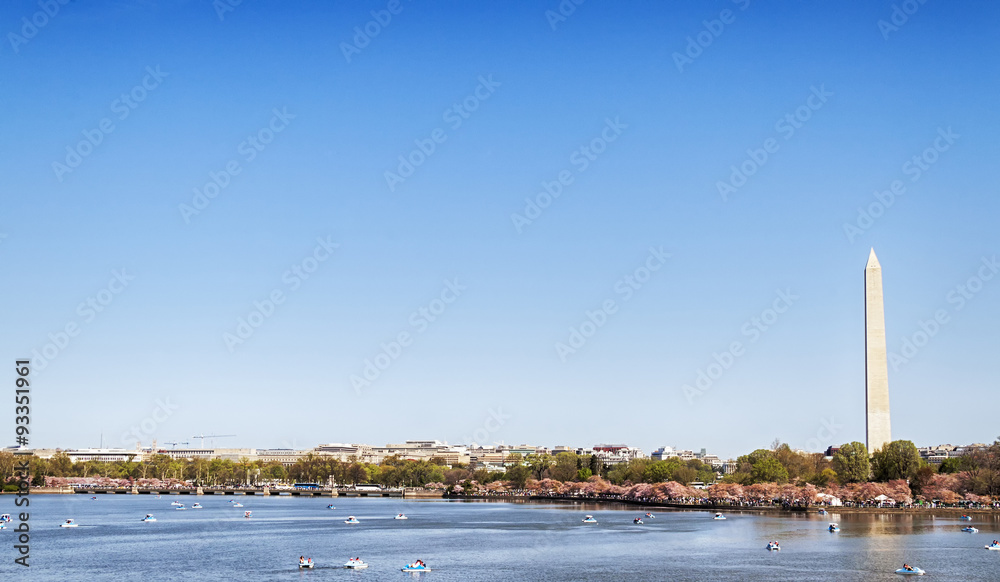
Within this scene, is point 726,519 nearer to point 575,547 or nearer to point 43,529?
point 575,547

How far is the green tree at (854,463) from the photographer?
121 metres

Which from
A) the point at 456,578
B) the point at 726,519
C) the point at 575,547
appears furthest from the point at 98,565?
the point at 726,519

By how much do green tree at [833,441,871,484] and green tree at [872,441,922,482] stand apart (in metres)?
1.65

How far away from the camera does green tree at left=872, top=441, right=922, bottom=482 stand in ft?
383

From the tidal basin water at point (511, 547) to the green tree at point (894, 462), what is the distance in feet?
33.9

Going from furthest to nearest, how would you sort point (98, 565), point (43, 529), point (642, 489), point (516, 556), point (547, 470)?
point (547, 470) < point (642, 489) < point (43, 529) < point (516, 556) < point (98, 565)

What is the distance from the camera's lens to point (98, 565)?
65.4 metres

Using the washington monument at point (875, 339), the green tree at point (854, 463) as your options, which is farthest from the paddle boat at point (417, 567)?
the green tree at point (854, 463)

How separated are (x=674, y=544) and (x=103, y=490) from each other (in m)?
151

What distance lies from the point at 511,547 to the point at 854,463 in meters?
60.7

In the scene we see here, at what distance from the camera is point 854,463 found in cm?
Result: 12225

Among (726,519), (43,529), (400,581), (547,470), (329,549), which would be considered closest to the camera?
(400,581)

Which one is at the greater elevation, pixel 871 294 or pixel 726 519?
pixel 871 294

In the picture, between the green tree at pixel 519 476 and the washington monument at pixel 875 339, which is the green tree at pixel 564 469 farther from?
the washington monument at pixel 875 339
